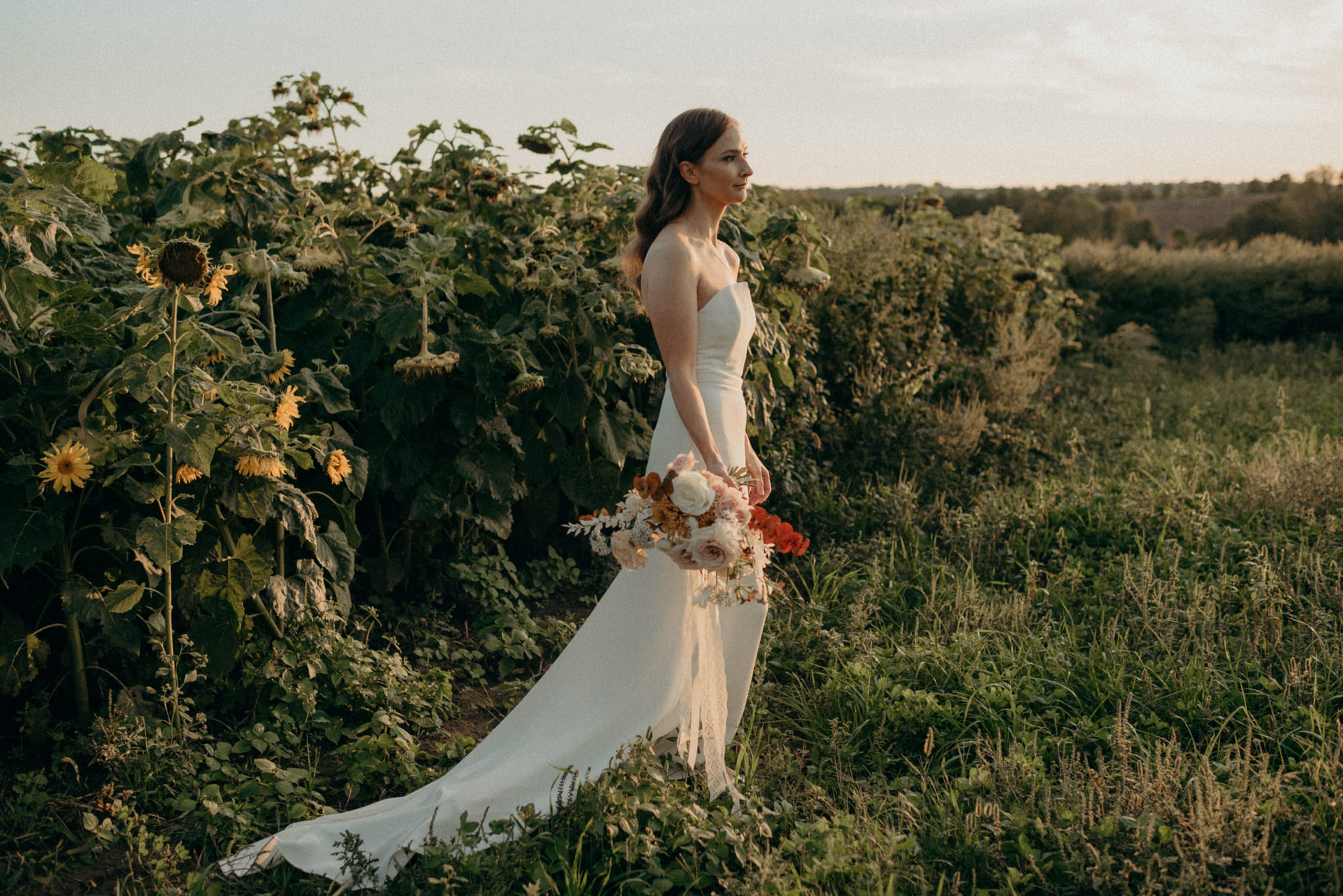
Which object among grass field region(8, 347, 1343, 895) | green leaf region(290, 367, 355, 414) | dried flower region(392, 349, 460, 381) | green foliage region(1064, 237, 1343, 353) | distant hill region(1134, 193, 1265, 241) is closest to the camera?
grass field region(8, 347, 1343, 895)

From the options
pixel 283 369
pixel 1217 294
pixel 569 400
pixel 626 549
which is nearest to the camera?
pixel 626 549

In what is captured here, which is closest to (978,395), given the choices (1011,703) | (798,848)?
(1011,703)

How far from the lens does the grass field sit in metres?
2.27

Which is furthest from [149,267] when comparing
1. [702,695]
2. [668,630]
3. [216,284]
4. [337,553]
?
[702,695]

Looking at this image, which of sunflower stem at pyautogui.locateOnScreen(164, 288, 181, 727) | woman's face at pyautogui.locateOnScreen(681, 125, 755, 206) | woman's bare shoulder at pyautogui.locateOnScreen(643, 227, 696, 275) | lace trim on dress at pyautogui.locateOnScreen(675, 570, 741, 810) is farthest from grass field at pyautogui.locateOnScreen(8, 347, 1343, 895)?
woman's face at pyautogui.locateOnScreen(681, 125, 755, 206)

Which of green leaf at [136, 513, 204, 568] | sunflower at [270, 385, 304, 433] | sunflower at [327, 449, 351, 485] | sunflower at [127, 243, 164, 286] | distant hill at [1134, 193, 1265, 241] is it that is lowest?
green leaf at [136, 513, 204, 568]

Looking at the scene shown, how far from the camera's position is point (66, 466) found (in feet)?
8.02

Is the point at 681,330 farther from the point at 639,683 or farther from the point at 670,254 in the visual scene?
the point at 639,683

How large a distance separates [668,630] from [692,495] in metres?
0.61

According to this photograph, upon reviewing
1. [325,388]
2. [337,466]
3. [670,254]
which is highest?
[670,254]

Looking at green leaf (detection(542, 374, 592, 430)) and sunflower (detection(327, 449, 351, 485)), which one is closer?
sunflower (detection(327, 449, 351, 485))

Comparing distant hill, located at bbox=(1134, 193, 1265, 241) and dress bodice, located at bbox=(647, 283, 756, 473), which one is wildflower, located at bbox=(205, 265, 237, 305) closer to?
dress bodice, located at bbox=(647, 283, 756, 473)

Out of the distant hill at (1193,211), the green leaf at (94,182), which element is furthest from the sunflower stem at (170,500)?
the distant hill at (1193,211)

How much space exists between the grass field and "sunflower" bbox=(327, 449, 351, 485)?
0.92m
